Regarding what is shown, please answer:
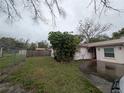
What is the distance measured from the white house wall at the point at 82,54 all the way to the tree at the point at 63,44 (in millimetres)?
2652

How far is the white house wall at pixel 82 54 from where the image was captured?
2098 cm

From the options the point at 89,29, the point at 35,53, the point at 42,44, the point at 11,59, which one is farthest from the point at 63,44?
Result: the point at 42,44

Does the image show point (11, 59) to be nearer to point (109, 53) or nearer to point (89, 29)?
point (109, 53)

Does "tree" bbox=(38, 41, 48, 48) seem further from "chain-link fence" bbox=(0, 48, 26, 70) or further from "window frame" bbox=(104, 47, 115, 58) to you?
"window frame" bbox=(104, 47, 115, 58)

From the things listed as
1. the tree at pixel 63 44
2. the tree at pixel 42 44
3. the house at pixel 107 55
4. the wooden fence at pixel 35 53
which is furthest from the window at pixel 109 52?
the tree at pixel 42 44

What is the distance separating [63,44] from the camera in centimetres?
1791

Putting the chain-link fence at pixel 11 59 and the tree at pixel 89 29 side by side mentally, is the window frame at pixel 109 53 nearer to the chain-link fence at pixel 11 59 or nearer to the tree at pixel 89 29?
the chain-link fence at pixel 11 59

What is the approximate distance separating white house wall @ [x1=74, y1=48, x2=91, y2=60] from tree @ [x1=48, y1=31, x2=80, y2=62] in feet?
8.70

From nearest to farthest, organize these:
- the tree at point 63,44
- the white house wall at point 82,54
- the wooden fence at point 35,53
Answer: the tree at point 63,44 → the white house wall at point 82,54 → the wooden fence at point 35,53

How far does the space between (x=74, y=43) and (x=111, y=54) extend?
4829mm

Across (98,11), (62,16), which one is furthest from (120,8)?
(62,16)

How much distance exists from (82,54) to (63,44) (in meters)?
5.06

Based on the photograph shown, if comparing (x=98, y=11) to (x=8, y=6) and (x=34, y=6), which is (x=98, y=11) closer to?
(x=34, y=6)

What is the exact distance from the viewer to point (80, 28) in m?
37.7
